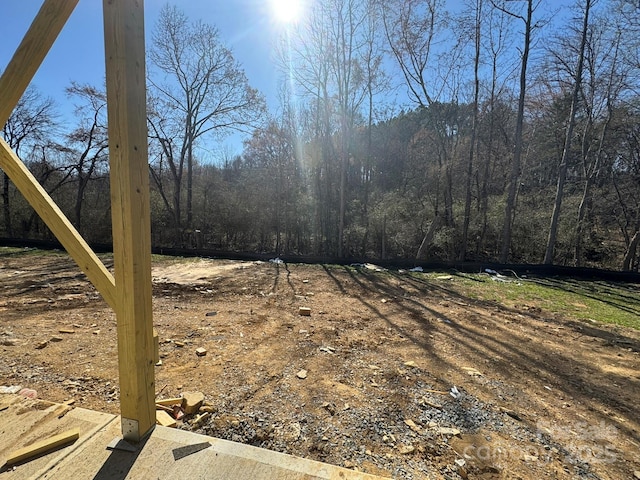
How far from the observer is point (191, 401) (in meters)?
1.96

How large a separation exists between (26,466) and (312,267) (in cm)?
673

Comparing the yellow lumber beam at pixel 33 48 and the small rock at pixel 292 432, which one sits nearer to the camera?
the yellow lumber beam at pixel 33 48

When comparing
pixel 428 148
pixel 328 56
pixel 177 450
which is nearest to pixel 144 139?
pixel 177 450

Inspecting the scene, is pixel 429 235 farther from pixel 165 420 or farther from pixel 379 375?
pixel 165 420

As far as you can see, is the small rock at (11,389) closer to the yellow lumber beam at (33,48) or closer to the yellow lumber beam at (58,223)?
the yellow lumber beam at (58,223)

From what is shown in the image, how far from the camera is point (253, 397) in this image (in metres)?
2.12

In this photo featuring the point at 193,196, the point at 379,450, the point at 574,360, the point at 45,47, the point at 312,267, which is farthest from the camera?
the point at 193,196

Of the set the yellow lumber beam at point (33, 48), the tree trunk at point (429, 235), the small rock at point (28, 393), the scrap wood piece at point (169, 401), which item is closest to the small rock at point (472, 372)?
the scrap wood piece at point (169, 401)

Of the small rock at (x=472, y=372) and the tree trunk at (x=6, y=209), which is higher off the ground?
the tree trunk at (x=6, y=209)

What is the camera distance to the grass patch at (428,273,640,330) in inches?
188

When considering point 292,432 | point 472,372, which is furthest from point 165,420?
point 472,372

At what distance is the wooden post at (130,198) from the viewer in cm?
117

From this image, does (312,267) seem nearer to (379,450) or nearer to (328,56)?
(379,450)

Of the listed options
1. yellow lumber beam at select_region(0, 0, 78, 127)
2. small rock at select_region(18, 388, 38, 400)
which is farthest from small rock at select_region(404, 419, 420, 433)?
yellow lumber beam at select_region(0, 0, 78, 127)
